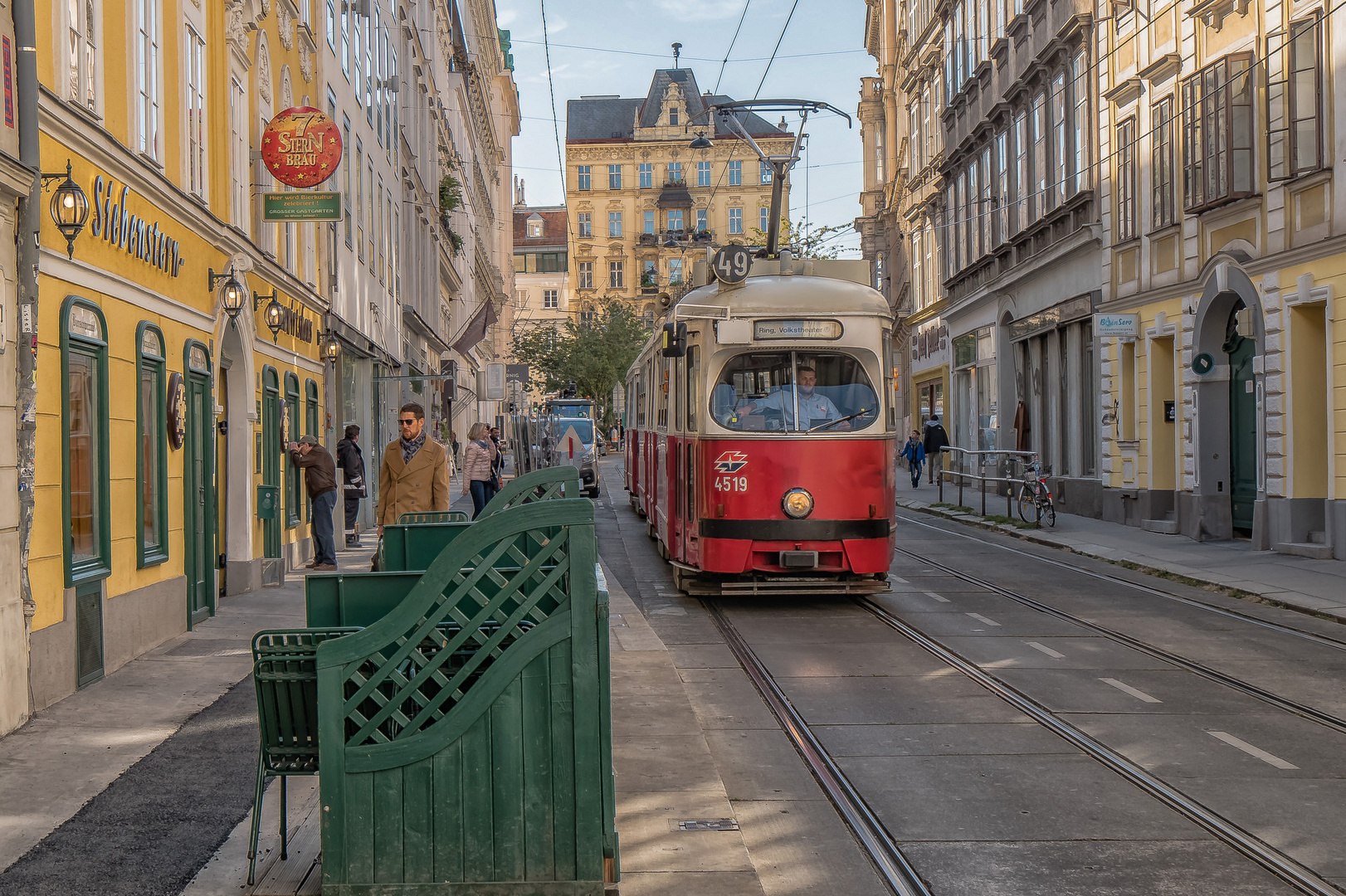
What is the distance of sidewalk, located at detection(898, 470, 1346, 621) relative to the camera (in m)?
13.7

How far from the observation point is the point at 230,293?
44.8 ft

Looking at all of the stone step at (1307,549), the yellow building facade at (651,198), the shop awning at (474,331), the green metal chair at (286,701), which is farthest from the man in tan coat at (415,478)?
the yellow building facade at (651,198)

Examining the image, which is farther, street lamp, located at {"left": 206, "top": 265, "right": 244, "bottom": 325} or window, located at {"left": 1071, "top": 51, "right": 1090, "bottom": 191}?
window, located at {"left": 1071, "top": 51, "right": 1090, "bottom": 191}

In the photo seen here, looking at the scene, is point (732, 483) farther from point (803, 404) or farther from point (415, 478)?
point (415, 478)

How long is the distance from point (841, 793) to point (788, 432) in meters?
6.81

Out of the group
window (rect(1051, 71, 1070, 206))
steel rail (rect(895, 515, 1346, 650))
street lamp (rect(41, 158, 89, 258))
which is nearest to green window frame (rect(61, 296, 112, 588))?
street lamp (rect(41, 158, 89, 258))

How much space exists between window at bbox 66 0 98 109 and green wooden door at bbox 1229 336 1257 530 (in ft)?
52.9

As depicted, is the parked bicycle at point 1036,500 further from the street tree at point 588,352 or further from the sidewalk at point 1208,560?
the street tree at point 588,352

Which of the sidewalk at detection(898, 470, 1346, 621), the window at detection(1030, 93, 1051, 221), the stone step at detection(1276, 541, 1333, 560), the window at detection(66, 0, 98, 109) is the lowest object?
the sidewalk at detection(898, 470, 1346, 621)

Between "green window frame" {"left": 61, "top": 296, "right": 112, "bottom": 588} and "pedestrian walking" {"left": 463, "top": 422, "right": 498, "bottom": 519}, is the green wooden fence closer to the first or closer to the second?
"green window frame" {"left": 61, "top": 296, "right": 112, "bottom": 588}

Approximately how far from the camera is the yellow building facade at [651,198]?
99000 mm

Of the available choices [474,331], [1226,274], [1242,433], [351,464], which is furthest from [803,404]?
[474,331]

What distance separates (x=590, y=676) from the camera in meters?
4.31

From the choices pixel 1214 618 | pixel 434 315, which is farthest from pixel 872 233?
pixel 1214 618
